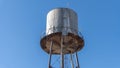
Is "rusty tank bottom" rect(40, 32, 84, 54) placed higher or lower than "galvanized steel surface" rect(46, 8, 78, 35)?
lower

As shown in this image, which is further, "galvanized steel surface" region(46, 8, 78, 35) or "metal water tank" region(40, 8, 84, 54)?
"galvanized steel surface" region(46, 8, 78, 35)

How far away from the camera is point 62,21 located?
114 feet

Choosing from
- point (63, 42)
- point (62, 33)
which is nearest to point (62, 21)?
point (62, 33)

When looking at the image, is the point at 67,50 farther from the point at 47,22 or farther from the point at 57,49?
the point at 47,22

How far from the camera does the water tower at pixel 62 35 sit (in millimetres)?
33938

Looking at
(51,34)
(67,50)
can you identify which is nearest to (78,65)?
(67,50)

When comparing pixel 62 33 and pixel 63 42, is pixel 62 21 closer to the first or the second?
pixel 62 33

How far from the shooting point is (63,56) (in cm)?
3406

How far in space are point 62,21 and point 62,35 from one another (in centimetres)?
202

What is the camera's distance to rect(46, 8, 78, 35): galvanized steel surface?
34.2m

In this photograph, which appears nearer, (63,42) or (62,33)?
(62,33)

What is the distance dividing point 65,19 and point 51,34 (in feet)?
8.54

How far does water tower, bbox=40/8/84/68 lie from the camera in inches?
1336

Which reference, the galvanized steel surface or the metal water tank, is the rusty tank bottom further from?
the galvanized steel surface
